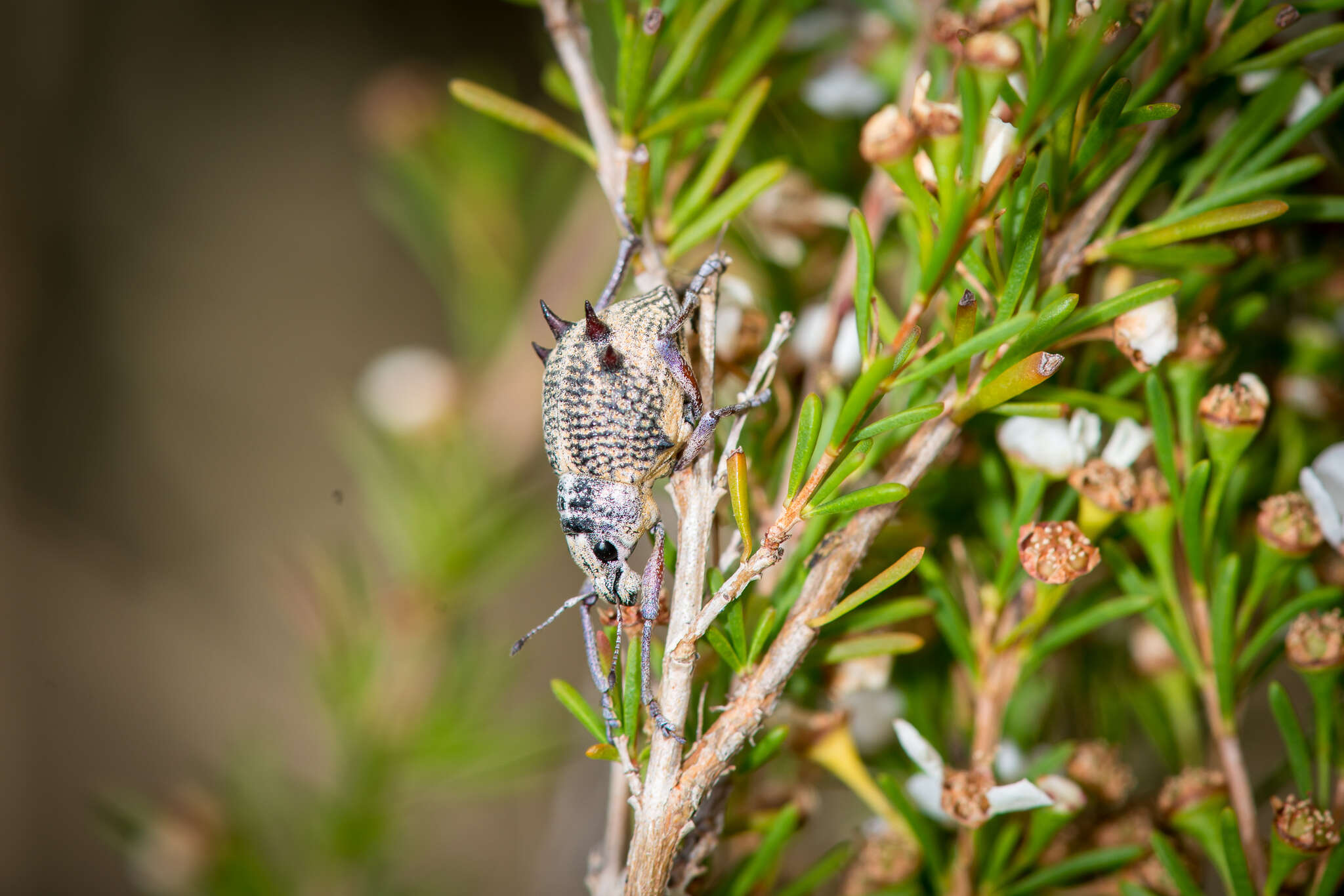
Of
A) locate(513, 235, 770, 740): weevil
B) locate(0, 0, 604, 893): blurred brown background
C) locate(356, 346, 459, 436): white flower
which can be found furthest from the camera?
locate(0, 0, 604, 893): blurred brown background

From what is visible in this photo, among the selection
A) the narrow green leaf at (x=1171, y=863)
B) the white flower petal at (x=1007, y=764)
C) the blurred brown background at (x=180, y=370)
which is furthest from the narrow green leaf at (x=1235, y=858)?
the blurred brown background at (x=180, y=370)

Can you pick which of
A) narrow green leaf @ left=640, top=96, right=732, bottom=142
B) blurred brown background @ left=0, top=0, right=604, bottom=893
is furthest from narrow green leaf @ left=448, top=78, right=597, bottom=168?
blurred brown background @ left=0, top=0, right=604, bottom=893

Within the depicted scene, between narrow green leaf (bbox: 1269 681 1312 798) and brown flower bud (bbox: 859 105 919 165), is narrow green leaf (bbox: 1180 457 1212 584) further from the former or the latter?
brown flower bud (bbox: 859 105 919 165)

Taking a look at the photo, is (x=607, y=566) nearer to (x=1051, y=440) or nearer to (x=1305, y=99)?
(x=1051, y=440)

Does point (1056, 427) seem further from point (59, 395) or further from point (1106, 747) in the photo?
point (59, 395)

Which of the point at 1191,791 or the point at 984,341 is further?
the point at 1191,791

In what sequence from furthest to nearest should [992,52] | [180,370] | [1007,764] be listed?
[180,370] < [1007,764] < [992,52]

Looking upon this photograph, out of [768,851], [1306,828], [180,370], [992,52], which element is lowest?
[1306,828]

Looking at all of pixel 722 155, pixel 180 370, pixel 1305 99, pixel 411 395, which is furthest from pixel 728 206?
pixel 180 370
